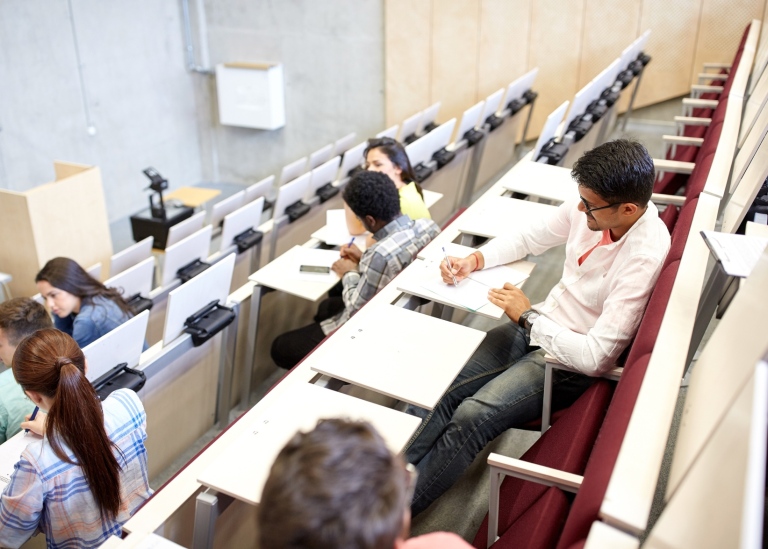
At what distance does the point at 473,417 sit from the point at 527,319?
0.38m

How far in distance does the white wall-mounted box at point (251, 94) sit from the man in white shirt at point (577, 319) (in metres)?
5.81

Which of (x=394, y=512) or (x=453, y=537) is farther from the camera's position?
(x=453, y=537)

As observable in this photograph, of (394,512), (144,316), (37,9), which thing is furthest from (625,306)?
(37,9)

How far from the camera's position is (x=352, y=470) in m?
0.90

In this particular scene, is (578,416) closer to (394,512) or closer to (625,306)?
(625,306)

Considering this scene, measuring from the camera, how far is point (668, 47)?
20.9 ft

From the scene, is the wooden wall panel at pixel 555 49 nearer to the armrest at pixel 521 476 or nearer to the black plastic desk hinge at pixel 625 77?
the black plastic desk hinge at pixel 625 77

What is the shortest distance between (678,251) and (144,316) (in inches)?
73.4

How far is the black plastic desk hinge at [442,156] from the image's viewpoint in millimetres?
4766

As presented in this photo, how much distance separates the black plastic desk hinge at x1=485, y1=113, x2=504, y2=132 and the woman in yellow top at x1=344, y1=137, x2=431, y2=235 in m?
2.04

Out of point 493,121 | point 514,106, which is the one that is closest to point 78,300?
point 493,121

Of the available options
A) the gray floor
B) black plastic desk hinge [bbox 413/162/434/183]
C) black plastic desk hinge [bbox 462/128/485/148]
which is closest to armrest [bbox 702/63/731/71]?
black plastic desk hinge [bbox 462/128/485/148]

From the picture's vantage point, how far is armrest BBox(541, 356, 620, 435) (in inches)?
78.4

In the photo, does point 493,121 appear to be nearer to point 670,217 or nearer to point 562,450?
point 670,217
